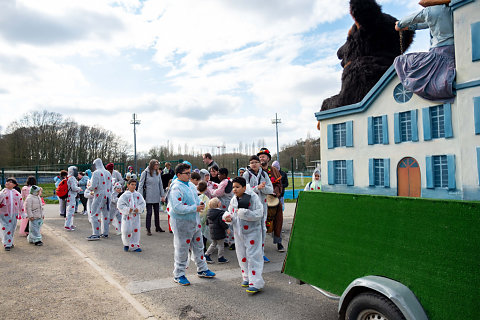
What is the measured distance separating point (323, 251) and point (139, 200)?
17.7 ft

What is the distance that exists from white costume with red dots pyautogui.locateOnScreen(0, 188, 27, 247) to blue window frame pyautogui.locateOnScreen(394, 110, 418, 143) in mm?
8385

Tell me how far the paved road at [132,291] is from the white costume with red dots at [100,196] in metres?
1.42

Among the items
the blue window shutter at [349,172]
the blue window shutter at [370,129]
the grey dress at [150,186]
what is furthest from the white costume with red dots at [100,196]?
the blue window shutter at [370,129]

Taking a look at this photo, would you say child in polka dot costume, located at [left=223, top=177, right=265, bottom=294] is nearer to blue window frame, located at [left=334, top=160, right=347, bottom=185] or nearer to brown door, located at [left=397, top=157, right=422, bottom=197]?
brown door, located at [left=397, top=157, right=422, bottom=197]

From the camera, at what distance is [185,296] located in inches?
178

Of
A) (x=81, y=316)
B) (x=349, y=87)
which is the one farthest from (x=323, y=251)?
(x=349, y=87)

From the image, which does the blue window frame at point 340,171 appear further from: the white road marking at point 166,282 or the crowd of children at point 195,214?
the white road marking at point 166,282

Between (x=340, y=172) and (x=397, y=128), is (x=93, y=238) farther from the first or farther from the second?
(x=397, y=128)

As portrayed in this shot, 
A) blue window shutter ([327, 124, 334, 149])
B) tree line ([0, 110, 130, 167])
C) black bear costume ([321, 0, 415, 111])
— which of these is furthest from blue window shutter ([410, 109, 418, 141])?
tree line ([0, 110, 130, 167])

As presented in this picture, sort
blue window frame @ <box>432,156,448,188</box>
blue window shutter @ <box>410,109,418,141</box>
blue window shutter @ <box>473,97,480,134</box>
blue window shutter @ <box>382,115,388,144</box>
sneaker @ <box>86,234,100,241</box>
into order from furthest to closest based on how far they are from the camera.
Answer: sneaker @ <box>86,234,100,241</box> → blue window shutter @ <box>382,115,388,144</box> → blue window shutter @ <box>410,109,418,141</box> → blue window frame @ <box>432,156,448,188</box> → blue window shutter @ <box>473,97,480,134</box>

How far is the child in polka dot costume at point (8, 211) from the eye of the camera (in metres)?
7.39

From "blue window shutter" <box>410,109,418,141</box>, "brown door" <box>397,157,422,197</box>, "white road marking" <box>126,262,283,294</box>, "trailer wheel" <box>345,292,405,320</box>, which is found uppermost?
"blue window shutter" <box>410,109,418,141</box>

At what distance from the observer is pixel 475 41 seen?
489 cm

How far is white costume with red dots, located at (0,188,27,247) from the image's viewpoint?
7.39 m
